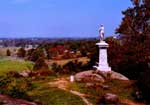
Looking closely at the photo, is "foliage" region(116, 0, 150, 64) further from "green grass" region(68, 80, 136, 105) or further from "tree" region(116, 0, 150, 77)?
"green grass" region(68, 80, 136, 105)

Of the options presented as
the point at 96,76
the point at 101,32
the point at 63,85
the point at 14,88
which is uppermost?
the point at 101,32

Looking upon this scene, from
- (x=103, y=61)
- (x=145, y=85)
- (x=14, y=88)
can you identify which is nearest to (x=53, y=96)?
(x=14, y=88)

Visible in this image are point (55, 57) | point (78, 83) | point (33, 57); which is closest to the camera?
point (78, 83)

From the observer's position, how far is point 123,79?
107 feet

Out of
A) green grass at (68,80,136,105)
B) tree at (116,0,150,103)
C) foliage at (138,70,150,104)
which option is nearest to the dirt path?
green grass at (68,80,136,105)

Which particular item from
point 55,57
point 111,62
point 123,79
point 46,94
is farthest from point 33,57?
point 46,94

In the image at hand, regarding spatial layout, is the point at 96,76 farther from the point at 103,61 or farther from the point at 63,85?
the point at 63,85

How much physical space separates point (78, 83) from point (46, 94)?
14.5 ft

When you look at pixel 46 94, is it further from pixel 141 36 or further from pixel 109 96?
pixel 141 36

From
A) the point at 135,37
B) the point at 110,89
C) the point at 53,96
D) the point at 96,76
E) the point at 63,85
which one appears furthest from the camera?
the point at 135,37

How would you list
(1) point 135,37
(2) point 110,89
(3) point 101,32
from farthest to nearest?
(1) point 135,37 → (3) point 101,32 → (2) point 110,89

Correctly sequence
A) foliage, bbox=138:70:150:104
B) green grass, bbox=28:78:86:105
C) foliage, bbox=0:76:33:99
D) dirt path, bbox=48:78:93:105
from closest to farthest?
foliage, bbox=0:76:33:99, green grass, bbox=28:78:86:105, dirt path, bbox=48:78:93:105, foliage, bbox=138:70:150:104

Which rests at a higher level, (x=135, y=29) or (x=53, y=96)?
(x=135, y=29)

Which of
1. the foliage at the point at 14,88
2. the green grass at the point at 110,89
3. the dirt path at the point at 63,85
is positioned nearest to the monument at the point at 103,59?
the green grass at the point at 110,89
